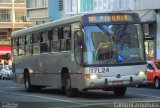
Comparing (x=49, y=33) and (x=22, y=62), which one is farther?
(x=22, y=62)

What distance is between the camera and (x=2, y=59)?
8856cm

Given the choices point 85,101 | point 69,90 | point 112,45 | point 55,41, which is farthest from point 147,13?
point 85,101

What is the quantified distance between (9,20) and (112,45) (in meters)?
69.9

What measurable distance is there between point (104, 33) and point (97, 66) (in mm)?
1268

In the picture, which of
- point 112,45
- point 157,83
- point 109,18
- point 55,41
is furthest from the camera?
point 157,83

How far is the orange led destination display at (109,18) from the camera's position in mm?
21219

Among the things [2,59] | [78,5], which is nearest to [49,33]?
[78,5]

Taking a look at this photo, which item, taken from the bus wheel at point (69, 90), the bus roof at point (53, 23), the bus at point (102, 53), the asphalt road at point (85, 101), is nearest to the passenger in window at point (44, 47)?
the bus roof at point (53, 23)

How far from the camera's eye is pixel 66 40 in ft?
74.8

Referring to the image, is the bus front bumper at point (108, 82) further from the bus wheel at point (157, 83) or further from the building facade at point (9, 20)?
the building facade at point (9, 20)

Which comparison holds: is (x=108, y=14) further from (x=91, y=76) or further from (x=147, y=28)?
(x=147, y=28)

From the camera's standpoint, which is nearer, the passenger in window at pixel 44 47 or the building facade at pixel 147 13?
the passenger in window at pixel 44 47

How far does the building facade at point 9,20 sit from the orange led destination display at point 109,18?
67203 millimetres

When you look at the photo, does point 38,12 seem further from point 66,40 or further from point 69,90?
point 69,90
